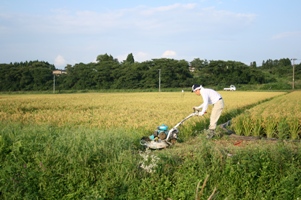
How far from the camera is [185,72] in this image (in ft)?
228

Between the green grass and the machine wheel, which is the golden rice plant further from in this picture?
the green grass

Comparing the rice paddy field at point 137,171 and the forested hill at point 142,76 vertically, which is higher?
the forested hill at point 142,76

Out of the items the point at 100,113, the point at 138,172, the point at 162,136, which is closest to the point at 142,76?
the point at 100,113

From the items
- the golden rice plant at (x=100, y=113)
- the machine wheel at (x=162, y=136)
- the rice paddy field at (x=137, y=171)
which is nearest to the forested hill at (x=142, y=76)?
the golden rice plant at (x=100, y=113)

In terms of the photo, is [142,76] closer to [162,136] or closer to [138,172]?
[162,136]

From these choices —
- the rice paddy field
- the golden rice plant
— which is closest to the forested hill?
the golden rice plant

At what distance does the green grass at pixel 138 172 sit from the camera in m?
5.22

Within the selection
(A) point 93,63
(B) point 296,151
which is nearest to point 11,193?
(B) point 296,151

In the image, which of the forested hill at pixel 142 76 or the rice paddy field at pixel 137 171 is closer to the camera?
the rice paddy field at pixel 137 171

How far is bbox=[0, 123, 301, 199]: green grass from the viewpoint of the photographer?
522 centimetres

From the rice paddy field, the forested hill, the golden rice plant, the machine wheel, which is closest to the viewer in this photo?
the rice paddy field

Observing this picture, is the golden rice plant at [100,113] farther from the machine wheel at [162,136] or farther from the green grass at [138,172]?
the green grass at [138,172]

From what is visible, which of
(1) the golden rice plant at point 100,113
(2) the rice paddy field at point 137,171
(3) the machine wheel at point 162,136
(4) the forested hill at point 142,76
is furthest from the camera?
(4) the forested hill at point 142,76

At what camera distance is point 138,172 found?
5.57 meters
